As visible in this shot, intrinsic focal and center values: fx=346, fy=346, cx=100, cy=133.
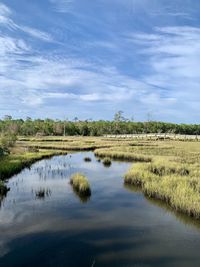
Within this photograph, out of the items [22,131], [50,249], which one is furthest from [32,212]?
[22,131]

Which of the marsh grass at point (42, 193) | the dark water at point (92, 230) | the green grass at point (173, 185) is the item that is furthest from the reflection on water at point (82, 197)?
the green grass at point (173, 185)

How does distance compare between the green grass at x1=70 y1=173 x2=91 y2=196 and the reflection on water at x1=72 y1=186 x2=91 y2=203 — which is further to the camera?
the green grass at x1=70 y1=173 x2=91 y2=196

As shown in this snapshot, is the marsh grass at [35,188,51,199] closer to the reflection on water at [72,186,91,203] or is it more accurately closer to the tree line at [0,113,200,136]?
the reflection on water at [72,186,91,203]

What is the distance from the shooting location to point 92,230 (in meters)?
17.7

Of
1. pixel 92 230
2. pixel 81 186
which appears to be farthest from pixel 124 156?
pixel 92 230

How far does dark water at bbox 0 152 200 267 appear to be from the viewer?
563 inches

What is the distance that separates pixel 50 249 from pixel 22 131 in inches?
4543

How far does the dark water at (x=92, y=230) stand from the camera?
14312 mm

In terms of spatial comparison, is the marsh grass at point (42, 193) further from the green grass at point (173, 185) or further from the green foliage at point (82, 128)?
the green foliage at point (82, 128)

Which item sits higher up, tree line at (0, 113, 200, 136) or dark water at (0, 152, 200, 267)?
tree line at (0, 113, 200, 136)

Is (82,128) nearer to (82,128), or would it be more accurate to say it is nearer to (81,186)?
(82,128)

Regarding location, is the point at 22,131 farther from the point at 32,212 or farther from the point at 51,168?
the point at 32,212

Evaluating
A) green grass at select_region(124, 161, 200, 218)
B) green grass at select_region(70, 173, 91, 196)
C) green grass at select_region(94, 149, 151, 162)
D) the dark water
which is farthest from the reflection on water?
green grass at select_region(94, 149, 151, 162)

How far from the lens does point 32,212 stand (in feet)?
68.0
